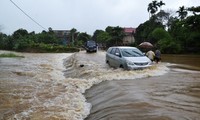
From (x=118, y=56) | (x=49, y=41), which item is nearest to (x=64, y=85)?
(x=118, y=56)

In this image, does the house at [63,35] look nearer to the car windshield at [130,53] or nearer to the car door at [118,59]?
the car door at [118,59]

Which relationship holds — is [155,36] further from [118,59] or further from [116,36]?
[118,59]

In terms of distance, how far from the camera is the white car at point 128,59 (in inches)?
648

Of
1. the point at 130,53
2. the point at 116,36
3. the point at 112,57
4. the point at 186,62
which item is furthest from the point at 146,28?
the point at 130,53

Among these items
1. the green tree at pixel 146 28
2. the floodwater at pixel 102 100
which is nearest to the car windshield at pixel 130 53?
the floodwater at pixel 102 100

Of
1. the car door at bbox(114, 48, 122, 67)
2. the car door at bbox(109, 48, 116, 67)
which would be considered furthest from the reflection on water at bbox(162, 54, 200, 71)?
the car door at bbox(114, 48, 122, 67)

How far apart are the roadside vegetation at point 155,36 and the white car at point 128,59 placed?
80.7ft

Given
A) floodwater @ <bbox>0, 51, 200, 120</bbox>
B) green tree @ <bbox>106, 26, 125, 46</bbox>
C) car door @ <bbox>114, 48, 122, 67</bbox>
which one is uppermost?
green tree @ <bbox>106, 26, 125, 46</bbox>

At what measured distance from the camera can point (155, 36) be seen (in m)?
53.5

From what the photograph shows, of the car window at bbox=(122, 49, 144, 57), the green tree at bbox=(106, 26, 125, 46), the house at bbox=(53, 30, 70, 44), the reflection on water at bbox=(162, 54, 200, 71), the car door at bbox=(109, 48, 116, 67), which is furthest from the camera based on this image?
the house at bbox=(53, 30, 70, 44)

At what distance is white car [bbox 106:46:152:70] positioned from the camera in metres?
16.5

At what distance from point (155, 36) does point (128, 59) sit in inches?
1497

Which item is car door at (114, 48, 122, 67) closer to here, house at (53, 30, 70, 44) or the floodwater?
the floodwater

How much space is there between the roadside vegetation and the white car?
80.7ft
